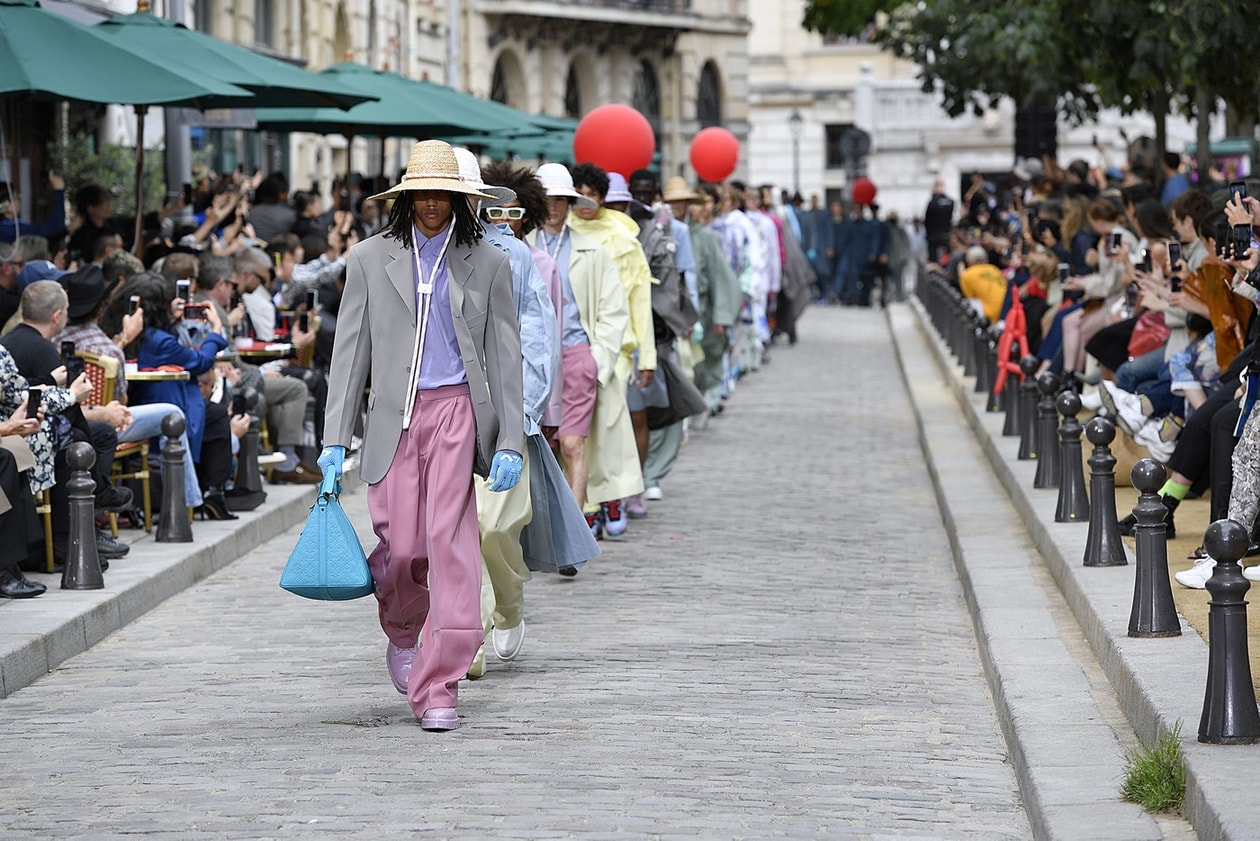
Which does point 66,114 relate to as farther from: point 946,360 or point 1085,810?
point 1085,810

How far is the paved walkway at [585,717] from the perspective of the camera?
6.43m

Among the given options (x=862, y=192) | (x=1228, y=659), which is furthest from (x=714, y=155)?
(x=862, y=192)

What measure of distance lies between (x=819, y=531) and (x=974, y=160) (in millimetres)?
48097

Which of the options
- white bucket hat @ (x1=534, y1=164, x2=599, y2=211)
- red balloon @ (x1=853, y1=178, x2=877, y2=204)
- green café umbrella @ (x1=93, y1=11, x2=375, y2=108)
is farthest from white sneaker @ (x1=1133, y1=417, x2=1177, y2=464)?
red balloon @ (x1=853, y1=178, x2=877, y2=204)

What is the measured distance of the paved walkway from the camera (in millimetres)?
6430

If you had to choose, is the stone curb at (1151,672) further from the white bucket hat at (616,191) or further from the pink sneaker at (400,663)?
the white bucket hat at (616,191)

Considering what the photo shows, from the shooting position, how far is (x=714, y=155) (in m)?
23.3

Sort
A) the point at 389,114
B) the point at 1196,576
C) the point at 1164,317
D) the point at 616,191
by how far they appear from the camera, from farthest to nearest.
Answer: the point at 389,114 < the point at 1164,317 < the point at 616,191 < the point at 1196,576

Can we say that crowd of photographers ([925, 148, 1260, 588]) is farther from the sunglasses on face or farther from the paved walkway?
the sunglasses on face

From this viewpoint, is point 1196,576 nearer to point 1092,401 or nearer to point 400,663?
point 400,663

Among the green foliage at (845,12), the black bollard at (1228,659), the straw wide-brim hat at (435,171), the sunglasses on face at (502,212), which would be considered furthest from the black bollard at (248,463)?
the green foliage at (845,12)

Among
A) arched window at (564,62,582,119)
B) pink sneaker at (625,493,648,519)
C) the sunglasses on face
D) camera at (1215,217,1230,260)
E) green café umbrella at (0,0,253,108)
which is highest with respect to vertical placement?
arched window at (564,62,582,119)

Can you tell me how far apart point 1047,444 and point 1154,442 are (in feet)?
2.65

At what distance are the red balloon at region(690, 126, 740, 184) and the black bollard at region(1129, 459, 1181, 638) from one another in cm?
1550
